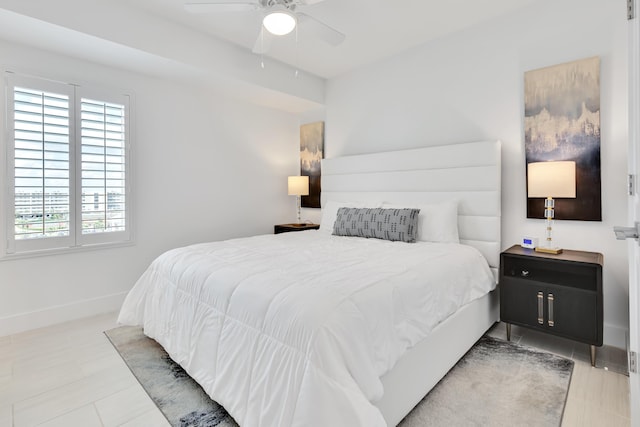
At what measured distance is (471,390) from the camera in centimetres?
189

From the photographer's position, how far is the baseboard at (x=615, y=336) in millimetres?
2387

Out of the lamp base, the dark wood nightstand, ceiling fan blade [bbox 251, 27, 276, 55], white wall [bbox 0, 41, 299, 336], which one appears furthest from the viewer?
the dark wood nightstand

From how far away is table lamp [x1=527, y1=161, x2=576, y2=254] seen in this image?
232cm

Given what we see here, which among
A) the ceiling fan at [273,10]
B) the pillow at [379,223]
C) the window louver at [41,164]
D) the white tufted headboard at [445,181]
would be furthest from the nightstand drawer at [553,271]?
the window louver at [41,164]

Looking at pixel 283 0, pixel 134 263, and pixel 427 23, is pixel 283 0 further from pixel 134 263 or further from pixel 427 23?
pixel 134 263

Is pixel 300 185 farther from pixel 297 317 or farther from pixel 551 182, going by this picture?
pixel 297 317

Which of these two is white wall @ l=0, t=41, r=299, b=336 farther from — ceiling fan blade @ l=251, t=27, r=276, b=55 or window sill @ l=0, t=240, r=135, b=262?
ceiling fan blade @ l=251, t=27, r=276, b=55

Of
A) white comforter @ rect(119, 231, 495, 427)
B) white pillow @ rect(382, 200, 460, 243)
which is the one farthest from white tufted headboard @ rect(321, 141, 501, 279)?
white comforter @ rect(119, 231, 495, 427)

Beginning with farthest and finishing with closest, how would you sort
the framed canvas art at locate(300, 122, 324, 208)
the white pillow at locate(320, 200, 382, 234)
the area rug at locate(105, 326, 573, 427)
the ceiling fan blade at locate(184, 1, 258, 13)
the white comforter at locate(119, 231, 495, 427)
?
the framed canvas art at locate(300, 122, 324, 208), the white pillow at locate(320, 200, 382, 234), the ceiling fan blade at locate(184, 1, 258, 13), the area rug at locate(105, 326, 573, 427), the white comforter at locate(119, 231, 495, 427)

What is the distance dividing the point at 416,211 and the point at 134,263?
2.89 meters

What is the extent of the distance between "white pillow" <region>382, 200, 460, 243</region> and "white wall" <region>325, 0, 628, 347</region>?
0.48 meters

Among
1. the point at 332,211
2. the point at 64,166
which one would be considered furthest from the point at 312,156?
the point at 64,166

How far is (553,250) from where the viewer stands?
2.44 meters

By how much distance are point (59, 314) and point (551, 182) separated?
422cm
